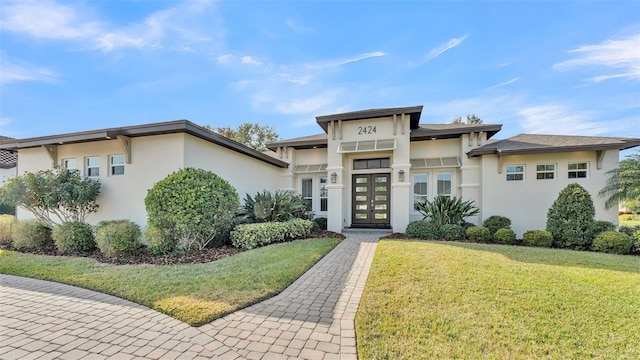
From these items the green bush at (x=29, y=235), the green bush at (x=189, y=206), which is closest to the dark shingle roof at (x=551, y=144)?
the green bush at (x=189, y=206)

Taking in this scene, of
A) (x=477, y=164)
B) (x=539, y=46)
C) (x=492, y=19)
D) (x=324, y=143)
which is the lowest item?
(x=477, y=164)

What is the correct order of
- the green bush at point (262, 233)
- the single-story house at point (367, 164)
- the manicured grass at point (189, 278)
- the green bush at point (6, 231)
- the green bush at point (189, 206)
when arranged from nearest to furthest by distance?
the manicured grass at point (189, 278), the green bush at point (189, 206), the green bush at point (262, 233), the single-story house at point (367, 164), the green bush at point (6, 231)

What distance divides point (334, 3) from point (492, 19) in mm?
5035

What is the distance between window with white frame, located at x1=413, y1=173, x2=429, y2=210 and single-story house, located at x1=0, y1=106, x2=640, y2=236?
0.05 m

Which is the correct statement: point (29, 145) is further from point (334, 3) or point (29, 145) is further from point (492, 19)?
point (492, 19)

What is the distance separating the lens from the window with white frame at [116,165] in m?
9.29

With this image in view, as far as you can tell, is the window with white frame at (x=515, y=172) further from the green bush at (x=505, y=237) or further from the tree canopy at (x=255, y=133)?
the tree canopy at (x=255, y=133)

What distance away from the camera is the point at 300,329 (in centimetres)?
358

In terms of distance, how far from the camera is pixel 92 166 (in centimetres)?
976

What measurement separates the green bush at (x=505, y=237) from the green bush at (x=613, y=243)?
2.12 meters

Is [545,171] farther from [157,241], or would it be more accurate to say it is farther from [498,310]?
[157,241]

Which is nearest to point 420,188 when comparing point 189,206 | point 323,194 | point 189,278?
point 323,194

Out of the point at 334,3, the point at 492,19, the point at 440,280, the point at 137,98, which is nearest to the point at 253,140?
the point at 137,98

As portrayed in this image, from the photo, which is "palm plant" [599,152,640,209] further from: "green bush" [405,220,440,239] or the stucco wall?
"green bush" [405,220,440,239]
